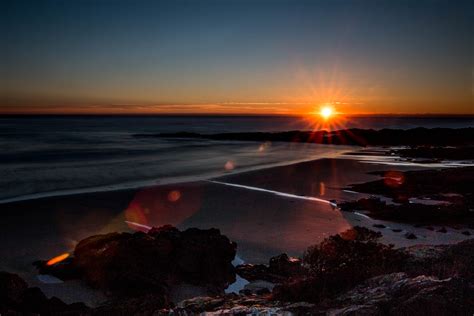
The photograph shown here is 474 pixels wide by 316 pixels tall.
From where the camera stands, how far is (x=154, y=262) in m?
8.94

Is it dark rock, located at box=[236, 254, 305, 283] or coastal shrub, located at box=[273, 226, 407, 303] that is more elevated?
coastal shrub, located at box=[273, 226, 407, 303]

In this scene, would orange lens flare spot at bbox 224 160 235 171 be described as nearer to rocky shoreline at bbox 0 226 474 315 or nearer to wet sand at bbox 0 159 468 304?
wet sand at bbox 0 159 468 304

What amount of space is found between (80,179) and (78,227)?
13.6 m

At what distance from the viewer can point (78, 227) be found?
13.5m

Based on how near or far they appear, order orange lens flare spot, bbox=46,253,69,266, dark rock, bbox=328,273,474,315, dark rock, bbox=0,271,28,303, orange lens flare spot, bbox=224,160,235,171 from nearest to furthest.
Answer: dark rock, bbox=328,273,474,315 < dark rock, bbox=0,271,28,303 < orange lens flare spot, bbox=46,253,69,266 < orange lens flare spot, bbox=224,160,235,171

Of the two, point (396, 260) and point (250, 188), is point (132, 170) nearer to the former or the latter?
point (250, 188)

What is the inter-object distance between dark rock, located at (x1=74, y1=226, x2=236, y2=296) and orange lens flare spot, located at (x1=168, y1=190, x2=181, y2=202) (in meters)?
8.68

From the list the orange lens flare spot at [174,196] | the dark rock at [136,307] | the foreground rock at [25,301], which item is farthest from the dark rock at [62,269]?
the orange lens flare spot at [174,196]

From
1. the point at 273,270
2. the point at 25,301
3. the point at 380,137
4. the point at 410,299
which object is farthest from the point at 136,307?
the point at 380,137

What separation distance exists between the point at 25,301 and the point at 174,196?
483 inches

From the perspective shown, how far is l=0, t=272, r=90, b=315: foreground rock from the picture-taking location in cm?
708

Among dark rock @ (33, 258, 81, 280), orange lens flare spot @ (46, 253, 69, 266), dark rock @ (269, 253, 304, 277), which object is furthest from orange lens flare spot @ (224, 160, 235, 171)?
dark rock @ (33, 258, 81, 280)

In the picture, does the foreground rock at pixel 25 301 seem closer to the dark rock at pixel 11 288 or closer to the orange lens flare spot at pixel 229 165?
the dark rock at pixel 11 288

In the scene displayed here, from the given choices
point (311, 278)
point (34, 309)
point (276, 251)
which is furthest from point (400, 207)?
point (34, 309)
